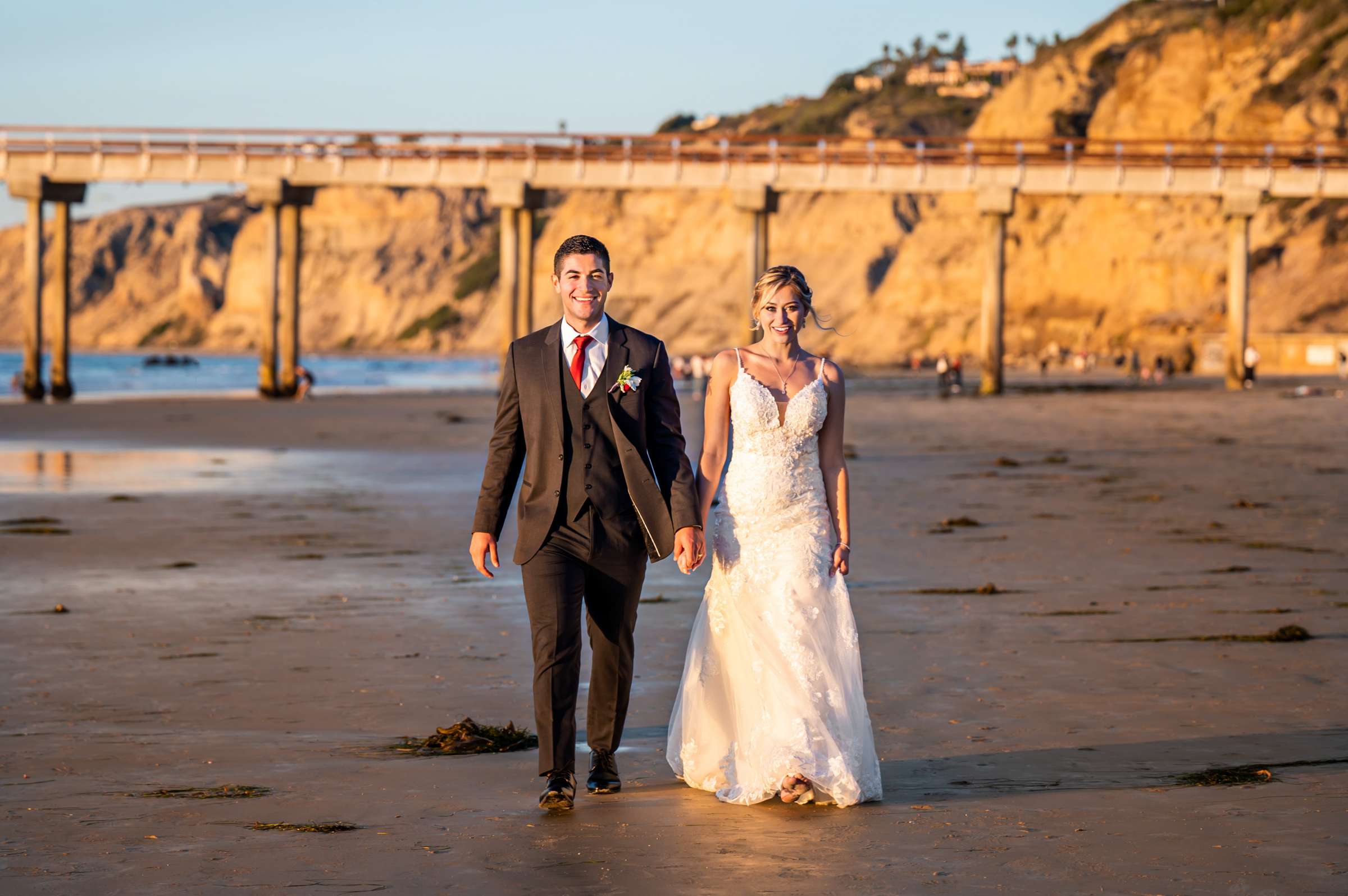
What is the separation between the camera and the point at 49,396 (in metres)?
49.8

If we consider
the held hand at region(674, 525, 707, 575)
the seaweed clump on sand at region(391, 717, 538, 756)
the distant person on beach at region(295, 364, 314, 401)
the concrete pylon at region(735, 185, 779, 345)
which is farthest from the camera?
the concrete pylon at region(735, 185, 779, 345)

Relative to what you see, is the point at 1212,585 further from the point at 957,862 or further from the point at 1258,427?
the point at 1258,427

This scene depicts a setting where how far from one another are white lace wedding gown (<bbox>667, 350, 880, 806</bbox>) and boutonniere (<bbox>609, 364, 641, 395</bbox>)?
514 millimetres

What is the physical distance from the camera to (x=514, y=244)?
5134 cm

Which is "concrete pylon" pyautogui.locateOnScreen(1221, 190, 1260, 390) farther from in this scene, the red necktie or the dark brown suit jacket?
the red necktie

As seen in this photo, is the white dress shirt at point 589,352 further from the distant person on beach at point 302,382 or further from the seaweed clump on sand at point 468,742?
the distant person on beach at point 302,382

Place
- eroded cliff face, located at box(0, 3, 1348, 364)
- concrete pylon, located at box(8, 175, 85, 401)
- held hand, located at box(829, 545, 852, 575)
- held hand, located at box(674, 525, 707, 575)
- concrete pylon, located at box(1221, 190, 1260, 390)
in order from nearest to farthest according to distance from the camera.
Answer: held hand, located at box(674, 525, 707, 575) < held hand, located at box(829, 545, 852, 575) < concrete pylon, located at box(8, 175, 85, 401) < concrete pylon, located at box(1221, 190, 1260, 390) < eroded cliff face, located at box(0, 3, 1348, 364)

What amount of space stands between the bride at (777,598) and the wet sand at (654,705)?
0.19 metres

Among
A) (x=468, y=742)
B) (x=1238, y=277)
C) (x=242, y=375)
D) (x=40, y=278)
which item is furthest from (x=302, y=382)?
(x=242, y=375)

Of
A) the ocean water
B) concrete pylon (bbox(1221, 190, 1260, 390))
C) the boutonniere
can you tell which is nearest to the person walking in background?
concrete pylon (bbox(1221, 190, 1260, 390))

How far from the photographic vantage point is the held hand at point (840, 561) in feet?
20.0

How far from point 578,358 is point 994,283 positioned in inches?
1786

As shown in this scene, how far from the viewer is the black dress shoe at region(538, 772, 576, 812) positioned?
18.4 feet

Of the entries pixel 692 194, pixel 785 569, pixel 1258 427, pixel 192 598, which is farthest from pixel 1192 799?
pixel 692 194
